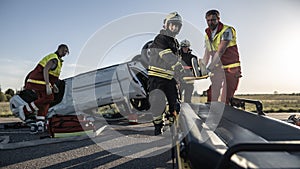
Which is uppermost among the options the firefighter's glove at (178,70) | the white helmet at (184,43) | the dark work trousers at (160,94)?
the white helmet at (184,43)

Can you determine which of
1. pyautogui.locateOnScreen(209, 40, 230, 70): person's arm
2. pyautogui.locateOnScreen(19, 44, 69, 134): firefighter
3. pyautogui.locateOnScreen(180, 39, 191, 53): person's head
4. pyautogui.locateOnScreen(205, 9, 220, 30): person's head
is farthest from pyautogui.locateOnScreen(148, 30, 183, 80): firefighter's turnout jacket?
pyautogui.locateOnScreen(19, 44, 69, 134): firefighter

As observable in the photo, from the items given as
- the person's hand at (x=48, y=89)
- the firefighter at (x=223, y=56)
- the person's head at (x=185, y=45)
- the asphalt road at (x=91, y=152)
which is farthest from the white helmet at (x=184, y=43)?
the person's hand at (x=48, y=89)

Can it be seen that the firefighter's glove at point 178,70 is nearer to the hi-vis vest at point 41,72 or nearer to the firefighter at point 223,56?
the firefighter at point 223,56

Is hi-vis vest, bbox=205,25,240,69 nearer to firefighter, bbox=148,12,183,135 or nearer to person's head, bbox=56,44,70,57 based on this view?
firefighter, bbox=148,12,183,135

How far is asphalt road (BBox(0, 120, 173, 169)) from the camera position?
138 inches

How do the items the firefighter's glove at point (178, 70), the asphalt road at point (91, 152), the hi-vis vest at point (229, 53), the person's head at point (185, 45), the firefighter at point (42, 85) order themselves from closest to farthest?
the asphalt road at point (91, 152)
the firefighter's glove at point (178, 70)
the hi-vis vest at point (229, 53)
the firefighter at point (42, 85)
the person's head at point (185, 45)

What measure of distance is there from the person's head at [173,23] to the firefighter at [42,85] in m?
2.88

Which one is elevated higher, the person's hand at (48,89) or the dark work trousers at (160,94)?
the person's hand at (48,89)

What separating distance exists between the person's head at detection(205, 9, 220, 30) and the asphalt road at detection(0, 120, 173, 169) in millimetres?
2027

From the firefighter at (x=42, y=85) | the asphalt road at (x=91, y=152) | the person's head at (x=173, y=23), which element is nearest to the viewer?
the asphalt road at (x=91, y=152)

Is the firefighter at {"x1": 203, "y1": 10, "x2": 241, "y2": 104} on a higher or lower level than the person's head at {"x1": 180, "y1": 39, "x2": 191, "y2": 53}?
lower

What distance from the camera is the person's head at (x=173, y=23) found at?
4242mm

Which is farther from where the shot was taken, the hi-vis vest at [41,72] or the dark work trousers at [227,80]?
the hi-vis vest at [41,72]

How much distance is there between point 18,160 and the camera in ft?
12.1
